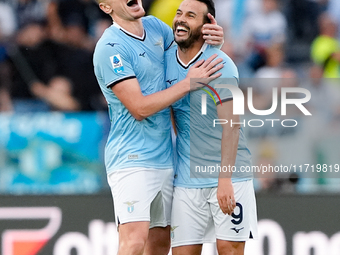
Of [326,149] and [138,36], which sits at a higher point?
[138,36]

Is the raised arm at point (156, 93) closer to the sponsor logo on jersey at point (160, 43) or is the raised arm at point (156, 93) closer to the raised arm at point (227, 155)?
the raised arm at point (227, 155)

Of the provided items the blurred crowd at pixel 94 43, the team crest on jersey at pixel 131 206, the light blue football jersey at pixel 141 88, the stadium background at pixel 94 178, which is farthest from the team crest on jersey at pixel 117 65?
the blurred crowd at pixel 94 43

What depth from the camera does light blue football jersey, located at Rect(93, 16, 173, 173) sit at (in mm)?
4137

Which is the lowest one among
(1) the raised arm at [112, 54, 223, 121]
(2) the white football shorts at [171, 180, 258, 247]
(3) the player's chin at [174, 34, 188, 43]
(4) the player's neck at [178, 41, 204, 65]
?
(2) the white football shorts at [171, 180, 258, 247]

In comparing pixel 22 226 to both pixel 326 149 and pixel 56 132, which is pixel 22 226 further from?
pixel 326 149

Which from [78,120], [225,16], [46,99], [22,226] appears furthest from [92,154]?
[225,16]

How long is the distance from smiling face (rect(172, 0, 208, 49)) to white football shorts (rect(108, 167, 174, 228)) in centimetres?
95

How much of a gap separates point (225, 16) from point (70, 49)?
2.10 metres

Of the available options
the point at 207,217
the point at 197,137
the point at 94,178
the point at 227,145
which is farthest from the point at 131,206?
the point at 94,178

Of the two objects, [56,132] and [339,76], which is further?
[339,76]

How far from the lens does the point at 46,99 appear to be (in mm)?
6953

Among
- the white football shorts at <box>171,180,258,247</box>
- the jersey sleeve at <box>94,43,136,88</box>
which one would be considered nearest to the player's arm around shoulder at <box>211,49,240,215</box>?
the white football shorts at <box>171,180,258,247</box>

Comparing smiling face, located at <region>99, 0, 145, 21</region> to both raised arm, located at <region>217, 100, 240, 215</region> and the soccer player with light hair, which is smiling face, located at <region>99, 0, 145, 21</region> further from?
raised arm, located at <region>217, 100, 240, 215</region>

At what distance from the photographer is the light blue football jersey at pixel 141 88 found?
163 inches
